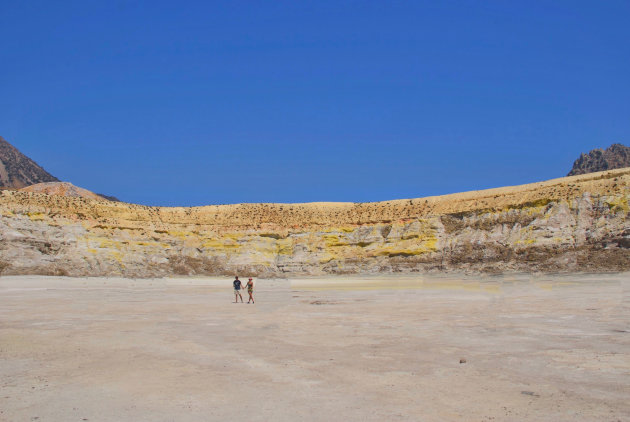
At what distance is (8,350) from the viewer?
11.6 m

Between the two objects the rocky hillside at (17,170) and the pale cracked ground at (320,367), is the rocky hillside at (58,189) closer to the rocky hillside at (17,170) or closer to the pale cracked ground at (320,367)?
the rocky hillside at (17,170)

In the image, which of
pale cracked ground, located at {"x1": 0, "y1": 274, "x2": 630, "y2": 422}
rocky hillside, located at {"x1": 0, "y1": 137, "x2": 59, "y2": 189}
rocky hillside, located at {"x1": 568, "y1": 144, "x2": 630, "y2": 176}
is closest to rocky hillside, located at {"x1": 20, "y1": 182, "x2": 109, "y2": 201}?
rocky hillside, located at {"x1": 0, "y1": 137, "x2": 59, "y2": 189}

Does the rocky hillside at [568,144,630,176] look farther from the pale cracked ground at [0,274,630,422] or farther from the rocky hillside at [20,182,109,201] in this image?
the rocky hillside at [20,182,109,201]

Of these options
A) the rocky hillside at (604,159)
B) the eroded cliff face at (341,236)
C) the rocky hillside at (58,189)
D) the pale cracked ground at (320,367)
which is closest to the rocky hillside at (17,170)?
the rocky hillside at (58,189)

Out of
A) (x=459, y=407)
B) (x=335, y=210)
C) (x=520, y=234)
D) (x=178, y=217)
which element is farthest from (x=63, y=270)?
(x=459, y=407)

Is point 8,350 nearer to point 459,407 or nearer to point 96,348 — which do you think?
point 96,348

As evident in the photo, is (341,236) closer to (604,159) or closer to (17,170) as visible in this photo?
(604,159)

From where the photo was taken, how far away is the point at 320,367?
9.93m

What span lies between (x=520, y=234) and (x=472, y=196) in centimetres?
1850

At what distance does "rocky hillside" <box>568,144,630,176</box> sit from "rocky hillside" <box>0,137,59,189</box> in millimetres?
136309

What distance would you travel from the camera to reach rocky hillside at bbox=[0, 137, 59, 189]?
12988cm

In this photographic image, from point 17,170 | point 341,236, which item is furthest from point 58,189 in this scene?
point 341,236

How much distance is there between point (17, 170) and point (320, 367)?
15443 cm

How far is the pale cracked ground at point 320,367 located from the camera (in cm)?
709
